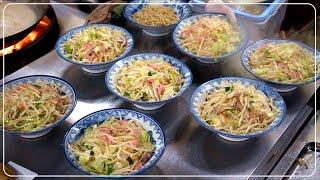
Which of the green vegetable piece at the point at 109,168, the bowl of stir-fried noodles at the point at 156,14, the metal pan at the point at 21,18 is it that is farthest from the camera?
the bowl of stir-fried noodles at the point at 156,14

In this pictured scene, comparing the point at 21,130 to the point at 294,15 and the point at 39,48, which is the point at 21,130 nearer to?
the point at 39,48

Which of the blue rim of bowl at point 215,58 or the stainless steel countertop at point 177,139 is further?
the blue rim of bowl at point 215,58

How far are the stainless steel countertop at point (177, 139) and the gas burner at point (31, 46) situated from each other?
2.0 inches

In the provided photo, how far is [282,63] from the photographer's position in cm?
204

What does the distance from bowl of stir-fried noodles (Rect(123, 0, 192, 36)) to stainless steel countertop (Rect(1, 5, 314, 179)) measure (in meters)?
0.35

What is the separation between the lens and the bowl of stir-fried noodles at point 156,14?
238cm

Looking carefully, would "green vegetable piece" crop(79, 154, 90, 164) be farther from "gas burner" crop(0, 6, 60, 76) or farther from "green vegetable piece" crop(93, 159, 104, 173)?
"gas burner" crop(0, 6, 60, 76)

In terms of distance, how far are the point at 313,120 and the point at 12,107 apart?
1.43 metres

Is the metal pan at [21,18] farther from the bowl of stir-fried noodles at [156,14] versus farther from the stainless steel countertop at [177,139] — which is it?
the bowl of stir-fried noodles at [156,14]

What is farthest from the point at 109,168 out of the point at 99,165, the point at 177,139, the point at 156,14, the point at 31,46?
the point at 156,14

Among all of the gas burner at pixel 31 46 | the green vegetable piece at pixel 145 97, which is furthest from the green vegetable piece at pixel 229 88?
the gas burner at pixel 31 46

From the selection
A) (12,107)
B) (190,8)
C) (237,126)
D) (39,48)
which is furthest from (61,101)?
(190,8)

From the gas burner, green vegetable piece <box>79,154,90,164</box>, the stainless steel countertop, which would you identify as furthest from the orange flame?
green vegetable piece <box>79,154,90,164</box>

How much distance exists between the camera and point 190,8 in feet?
8.27
